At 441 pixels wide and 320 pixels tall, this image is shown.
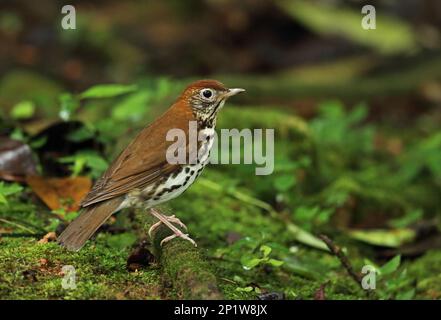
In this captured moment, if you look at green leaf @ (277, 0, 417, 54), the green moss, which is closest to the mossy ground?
the green moss

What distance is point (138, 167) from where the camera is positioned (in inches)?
163

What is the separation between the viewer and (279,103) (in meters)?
8.62

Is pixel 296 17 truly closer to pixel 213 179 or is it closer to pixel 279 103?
pixel 279 103

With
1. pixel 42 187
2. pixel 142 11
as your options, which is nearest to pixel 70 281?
pixel 42 187

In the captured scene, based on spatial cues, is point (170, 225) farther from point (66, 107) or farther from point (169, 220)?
point (66, 107)

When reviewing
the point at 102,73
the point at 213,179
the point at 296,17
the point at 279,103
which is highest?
the point at 296,17

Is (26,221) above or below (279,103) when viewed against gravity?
below

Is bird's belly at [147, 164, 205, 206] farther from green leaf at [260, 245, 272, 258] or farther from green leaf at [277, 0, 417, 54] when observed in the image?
green leaf at [277, 0, 417, 54]

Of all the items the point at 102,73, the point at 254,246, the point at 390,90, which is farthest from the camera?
the point at 102,73

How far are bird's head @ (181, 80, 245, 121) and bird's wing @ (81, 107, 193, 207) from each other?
0.84ft

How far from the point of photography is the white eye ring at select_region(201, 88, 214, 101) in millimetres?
4547

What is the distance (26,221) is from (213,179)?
1.64 meters

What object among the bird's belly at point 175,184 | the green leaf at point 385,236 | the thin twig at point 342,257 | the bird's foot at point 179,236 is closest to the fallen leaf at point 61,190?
the bird's belly at point 175,184

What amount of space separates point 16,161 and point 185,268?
188cm
